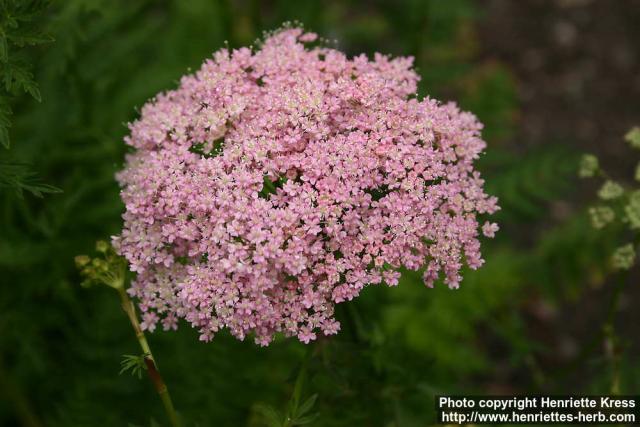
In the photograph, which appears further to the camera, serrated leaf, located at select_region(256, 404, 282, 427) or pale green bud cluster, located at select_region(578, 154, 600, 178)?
pale green bud cluster, located at select_region(578, 154, 600, 178)

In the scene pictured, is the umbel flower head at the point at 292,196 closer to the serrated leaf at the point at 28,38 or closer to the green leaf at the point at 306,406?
the green leaf at the point at 306,406

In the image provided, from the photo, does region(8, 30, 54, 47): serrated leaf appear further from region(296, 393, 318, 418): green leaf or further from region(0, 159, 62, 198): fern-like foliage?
region(296, 393, 318, 418): green leaf

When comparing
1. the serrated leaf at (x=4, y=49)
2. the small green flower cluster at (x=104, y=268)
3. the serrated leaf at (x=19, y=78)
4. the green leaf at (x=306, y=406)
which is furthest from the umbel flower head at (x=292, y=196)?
the serrated leaf at (x=4, y=49)

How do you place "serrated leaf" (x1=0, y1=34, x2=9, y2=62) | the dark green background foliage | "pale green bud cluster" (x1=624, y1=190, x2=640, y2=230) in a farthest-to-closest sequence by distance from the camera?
1. the dark green background foliage
2. "pale green bud cluster" (x1=624, y1=190, x2=640, y2=230)
3. "serrated leaf" (x1=0, y1=34, x2=9, y2=62)

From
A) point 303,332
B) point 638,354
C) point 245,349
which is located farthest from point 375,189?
point 638,354

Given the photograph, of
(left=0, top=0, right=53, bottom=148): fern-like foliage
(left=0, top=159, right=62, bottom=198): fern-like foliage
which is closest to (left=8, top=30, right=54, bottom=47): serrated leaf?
(left=0, top=0, right=53, bottom=148): fern-like foliage
